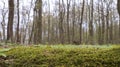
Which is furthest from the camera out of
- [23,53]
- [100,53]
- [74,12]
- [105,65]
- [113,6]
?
[113,6]

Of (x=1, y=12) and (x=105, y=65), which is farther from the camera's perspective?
(x=1, y=12)

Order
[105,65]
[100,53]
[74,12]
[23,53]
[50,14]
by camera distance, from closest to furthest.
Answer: [105,65]
[100,53]
[23,53]
[74,12]
[50,14]

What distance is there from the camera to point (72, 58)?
4102mm

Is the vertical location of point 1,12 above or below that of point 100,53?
above

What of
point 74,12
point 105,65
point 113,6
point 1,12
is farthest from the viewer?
point 113,6

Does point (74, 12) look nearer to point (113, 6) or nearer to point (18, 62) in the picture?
point (113, 6)

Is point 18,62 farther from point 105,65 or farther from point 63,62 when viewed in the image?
point 105,65

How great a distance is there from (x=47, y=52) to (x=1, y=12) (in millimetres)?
Answer: 36514

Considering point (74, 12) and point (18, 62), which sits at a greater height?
point (74, 12)

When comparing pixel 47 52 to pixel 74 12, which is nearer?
pixel 47 52

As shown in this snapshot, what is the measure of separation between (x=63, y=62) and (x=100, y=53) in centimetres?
80

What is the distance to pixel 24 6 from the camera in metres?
41.6

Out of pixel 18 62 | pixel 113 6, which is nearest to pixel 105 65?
pixel 18 62

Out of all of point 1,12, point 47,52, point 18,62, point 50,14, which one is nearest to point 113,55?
point 47,52
